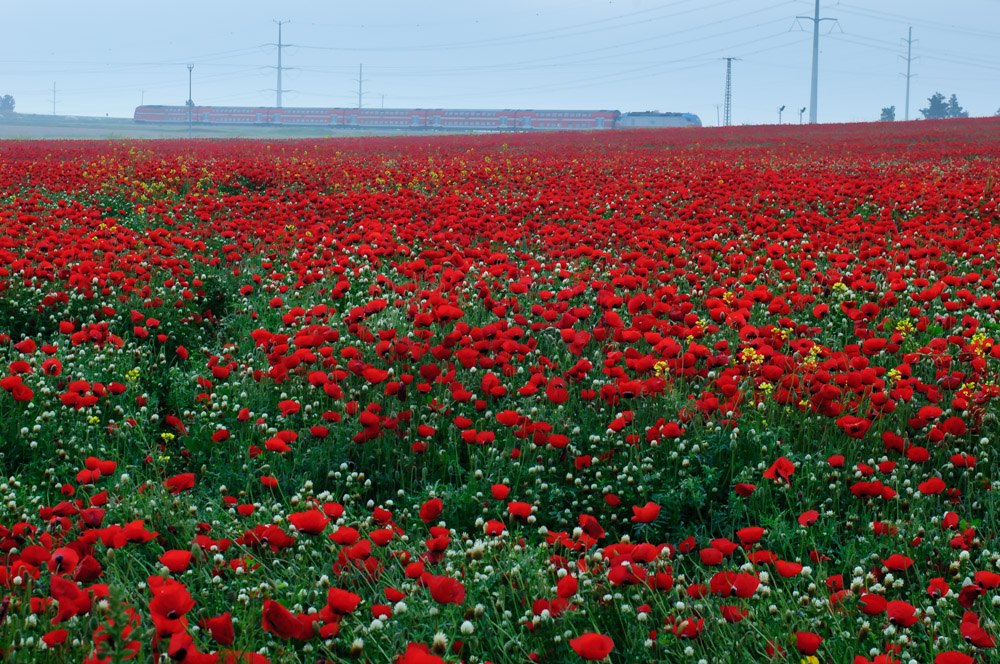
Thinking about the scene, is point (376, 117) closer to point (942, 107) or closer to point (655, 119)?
point (655, 119)

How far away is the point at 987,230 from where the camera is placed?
852 centimetres

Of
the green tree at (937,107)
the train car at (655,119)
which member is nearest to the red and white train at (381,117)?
the train car at (655,119)

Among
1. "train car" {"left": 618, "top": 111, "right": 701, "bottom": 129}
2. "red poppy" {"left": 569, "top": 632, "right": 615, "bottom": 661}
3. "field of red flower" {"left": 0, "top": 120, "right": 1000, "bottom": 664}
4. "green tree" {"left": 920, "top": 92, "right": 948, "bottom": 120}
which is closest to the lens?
"red poppy" {"left": 569, "top": 632, "right": 615, "bottom": 661}

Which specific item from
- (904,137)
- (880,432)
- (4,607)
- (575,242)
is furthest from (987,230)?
(904,137)

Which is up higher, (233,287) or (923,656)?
(233,287)

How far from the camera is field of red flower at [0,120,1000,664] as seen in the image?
258 centimetres

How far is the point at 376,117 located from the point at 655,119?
1069 inches

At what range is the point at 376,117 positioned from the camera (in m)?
86.4

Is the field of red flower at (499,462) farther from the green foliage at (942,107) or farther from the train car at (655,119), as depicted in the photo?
the green foliage at (942,107)

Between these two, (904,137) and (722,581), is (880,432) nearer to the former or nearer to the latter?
(722,581)

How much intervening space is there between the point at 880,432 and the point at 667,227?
428cm

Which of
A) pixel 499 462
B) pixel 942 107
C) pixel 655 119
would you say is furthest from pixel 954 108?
pixel 499 462

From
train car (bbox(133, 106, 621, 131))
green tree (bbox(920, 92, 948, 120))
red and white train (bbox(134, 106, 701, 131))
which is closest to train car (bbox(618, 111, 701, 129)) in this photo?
red and white train (bbox(134, 106, 701, 131))

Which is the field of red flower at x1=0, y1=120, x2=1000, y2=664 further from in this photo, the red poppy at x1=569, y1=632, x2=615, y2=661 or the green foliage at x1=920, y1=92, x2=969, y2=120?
the green foliage at x1=920, y1=92, x2=969, y2=120
